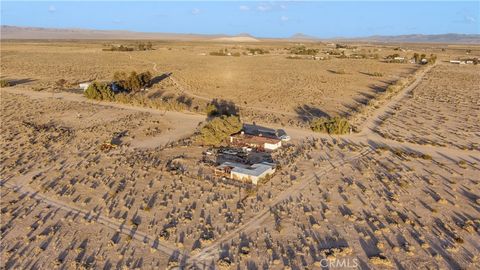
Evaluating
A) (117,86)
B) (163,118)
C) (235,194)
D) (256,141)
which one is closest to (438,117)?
(256,141)

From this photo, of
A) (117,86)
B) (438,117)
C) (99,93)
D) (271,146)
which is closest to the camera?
(271,146)

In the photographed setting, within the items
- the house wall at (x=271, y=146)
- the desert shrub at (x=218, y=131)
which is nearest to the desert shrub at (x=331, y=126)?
the house wall at (x=271, y=146)

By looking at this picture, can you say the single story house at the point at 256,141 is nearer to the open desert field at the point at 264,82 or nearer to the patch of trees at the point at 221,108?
the patch of trees at the point at 221,108

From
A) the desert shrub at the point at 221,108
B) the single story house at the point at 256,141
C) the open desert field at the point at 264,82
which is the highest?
the single story house at the point at 256,141

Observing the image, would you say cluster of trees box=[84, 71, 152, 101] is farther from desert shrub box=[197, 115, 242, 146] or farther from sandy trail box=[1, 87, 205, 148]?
desert shrub box=[197, 115, 242, 146]

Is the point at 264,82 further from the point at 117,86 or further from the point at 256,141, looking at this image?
the point at 256,141

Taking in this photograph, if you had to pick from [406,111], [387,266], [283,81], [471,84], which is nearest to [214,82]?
Result: [283,81]
